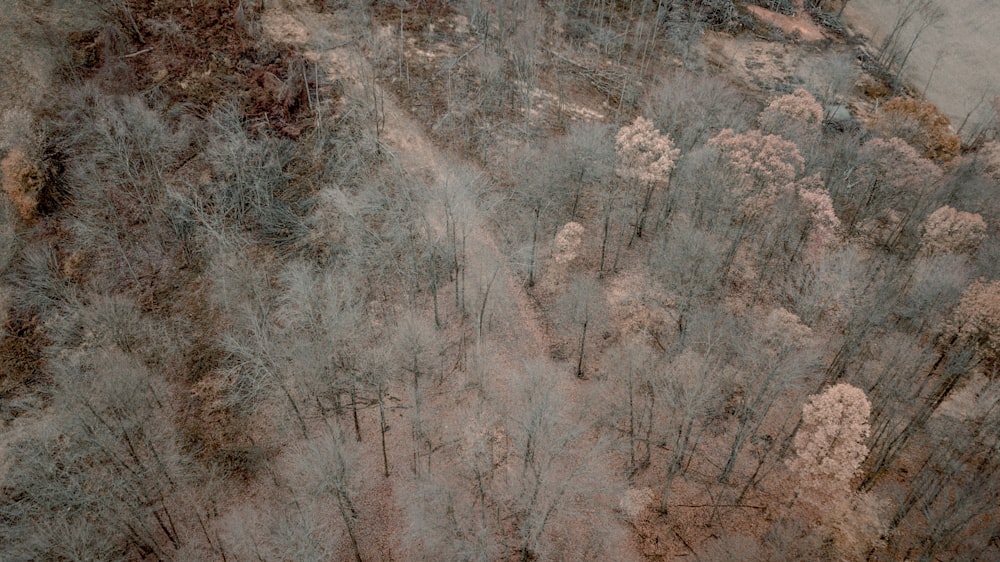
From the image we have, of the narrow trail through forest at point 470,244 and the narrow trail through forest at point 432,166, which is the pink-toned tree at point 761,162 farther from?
the narrow trail through forest at point 432,166

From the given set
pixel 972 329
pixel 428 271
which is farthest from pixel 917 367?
pixel 428 271

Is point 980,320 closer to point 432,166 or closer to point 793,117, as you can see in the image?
point 793,117

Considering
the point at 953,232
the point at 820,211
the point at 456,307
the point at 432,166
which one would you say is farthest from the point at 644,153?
the point at 953,232

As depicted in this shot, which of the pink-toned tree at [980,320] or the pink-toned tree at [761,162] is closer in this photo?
the pink-toned tree at [980,320]

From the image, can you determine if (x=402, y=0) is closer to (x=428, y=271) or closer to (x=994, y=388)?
(x=428, y=271)

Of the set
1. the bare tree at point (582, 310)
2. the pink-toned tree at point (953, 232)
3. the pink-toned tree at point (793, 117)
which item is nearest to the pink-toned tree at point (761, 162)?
the pink-toned tree at point (793, 117)

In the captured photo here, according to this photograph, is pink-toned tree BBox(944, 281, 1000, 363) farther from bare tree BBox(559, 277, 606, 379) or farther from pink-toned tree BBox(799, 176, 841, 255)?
bare tree BBox(559, 277, 606, 379)
